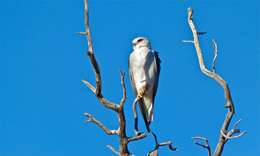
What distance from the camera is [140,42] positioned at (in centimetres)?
1080

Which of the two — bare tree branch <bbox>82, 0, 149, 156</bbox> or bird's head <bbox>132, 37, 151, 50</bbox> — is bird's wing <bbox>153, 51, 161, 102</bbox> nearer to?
bird's head <bbox>132, 37, 151, 50</bbox>

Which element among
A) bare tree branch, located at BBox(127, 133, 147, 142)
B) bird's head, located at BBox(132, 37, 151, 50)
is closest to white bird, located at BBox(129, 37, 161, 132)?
bird's head, located at BBox(132, 37, 151, 50)

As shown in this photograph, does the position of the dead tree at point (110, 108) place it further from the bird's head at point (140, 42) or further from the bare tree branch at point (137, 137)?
the bird's head at point (140, 42)

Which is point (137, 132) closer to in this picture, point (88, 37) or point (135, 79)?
point (88, 37)

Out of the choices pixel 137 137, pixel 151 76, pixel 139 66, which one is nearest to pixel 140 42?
pixel 139 66

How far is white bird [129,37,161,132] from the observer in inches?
418

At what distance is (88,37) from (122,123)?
1150 millimetres

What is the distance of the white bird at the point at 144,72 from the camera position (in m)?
10.6

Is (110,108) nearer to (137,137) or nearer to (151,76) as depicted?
(137,137)

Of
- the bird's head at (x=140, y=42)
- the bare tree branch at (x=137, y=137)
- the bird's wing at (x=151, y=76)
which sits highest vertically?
the bird's head at (x=140, y=42)

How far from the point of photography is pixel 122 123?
770cm

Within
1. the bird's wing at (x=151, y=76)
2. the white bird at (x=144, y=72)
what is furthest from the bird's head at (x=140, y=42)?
the bird's wing at (x=151, y=76)

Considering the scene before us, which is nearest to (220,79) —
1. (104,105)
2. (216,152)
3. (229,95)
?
(229,95)

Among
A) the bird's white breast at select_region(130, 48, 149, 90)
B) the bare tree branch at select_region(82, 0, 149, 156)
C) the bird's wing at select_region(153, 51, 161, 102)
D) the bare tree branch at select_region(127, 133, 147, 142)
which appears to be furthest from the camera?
the bird's wing at select_region(153, 51, 161, 102)
